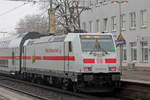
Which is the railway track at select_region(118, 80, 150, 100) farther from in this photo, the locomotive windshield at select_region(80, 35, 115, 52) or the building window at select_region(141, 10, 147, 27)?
the building window at select_region(141, 10, 147, 27)

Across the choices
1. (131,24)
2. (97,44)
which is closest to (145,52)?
(131,24)

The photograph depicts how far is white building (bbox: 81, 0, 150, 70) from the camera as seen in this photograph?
127ft

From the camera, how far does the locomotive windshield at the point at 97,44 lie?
1798cm

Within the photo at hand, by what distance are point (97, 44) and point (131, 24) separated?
79.3ft

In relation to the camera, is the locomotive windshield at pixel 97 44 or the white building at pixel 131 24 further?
the white building at pixel 131 24

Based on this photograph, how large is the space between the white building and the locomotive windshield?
61.6 ft

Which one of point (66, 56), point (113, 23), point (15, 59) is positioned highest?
point (113, 23)

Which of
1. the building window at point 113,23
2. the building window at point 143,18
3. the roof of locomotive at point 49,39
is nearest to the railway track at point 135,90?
the roof of locomotive at point 49,39

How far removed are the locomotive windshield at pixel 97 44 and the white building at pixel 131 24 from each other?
740 inches

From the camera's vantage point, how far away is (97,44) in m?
18.2

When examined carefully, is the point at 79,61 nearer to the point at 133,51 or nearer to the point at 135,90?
the point at 135,90

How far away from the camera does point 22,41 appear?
1094 inches

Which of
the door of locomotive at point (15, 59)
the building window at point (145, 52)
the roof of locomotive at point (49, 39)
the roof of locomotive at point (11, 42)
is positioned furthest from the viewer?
the building window at point (145, 52)

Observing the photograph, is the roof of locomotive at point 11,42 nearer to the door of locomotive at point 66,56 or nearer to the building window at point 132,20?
the door of locomotive at point 66,56
